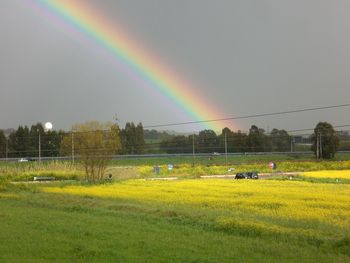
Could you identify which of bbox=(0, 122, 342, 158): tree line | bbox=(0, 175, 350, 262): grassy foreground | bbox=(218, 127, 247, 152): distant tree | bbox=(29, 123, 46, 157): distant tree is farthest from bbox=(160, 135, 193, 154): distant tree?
bbox=(0, 175, 350, 262): grassy foreground

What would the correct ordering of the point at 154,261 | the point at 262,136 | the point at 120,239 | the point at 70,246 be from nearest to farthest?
the point at 154,261
the point at 70,246
the point at 120,239
the point at 262,136

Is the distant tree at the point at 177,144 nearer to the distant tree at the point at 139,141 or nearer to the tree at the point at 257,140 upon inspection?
the distant tree at the point at 139,141

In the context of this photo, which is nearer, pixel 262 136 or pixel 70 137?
pixel 70 137

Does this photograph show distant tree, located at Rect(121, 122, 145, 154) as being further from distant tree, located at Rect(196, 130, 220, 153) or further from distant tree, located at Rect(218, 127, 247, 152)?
distant tree, located at Rect(218, 127, 247, 152)

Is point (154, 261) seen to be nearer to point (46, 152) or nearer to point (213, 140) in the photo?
point (46, 152)

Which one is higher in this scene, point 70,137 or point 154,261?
point 70,137

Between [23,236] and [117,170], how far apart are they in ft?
196

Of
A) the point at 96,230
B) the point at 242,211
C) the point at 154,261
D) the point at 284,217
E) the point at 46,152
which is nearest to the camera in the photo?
the point at 154,261

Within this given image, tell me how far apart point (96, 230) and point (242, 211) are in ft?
32.5

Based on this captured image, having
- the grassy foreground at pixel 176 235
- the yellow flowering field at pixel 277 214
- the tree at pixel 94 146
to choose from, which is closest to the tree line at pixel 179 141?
the tree at pixel 94 146

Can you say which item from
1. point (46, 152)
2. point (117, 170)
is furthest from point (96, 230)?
point (46, 152)

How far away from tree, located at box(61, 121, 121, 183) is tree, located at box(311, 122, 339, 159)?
3376 inches

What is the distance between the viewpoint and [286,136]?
523 feet

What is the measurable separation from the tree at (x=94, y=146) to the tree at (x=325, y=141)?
85757 millimetres
